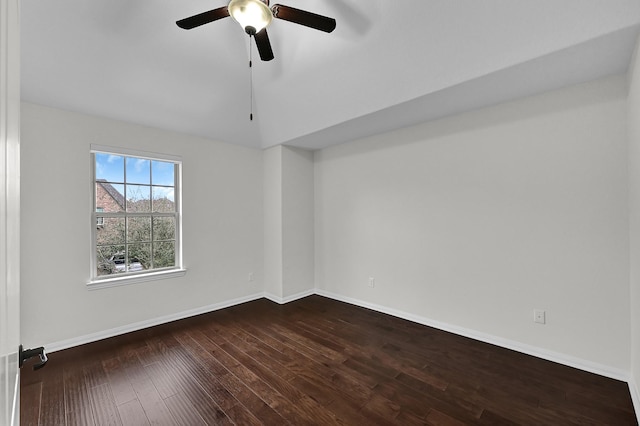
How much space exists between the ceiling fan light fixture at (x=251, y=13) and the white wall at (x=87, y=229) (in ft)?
7.31

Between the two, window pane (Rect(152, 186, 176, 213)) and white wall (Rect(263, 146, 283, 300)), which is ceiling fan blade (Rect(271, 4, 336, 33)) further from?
window pane (Rect(152, 186, 176, 213))

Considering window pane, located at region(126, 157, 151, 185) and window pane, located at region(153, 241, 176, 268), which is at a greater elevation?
window pane, located at region(126, 157, 151, 185)

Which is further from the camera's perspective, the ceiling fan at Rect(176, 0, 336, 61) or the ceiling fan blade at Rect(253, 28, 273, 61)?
the ceiling fan blade at Rect(253, 28, 273, 61)

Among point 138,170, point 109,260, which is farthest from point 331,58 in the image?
point 109,260

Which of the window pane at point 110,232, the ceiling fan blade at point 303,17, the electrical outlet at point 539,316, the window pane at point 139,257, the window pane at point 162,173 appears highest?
the ceiling fan blade at point 303,17

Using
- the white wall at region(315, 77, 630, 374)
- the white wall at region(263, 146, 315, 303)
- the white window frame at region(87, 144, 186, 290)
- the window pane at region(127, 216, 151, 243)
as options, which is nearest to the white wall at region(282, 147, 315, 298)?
the white wall at region(263, 146, 315, 303)

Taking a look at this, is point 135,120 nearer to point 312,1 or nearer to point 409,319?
point 312,1

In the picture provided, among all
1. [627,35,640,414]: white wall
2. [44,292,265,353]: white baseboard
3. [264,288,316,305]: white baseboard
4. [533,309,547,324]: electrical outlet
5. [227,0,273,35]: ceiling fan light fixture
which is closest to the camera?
[227,0,273,35]: ceiling fan light fixture

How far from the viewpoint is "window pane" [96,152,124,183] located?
3188mm

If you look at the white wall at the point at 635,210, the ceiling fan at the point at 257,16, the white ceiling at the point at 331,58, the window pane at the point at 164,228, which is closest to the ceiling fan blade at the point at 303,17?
the ceiling fan at the point at 257,16

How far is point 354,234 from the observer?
4.18 m

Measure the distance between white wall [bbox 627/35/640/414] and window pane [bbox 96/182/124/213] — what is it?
15.3ft

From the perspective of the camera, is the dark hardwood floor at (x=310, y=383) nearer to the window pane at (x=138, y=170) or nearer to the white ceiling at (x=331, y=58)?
the window pane at (x=138, y=170)

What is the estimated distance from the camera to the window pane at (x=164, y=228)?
361 cm
